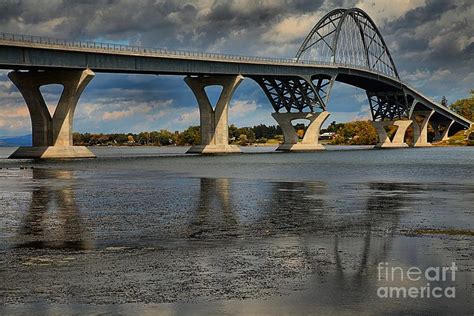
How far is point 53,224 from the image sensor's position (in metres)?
22.2

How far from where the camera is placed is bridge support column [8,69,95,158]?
301 feet

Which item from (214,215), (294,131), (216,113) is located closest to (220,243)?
(214,215)

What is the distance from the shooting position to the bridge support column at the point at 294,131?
14750cm

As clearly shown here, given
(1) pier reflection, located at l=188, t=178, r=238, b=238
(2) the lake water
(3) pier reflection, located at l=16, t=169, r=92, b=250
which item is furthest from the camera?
(1) pier reflection, located at l=188, t=178, r=238, b=238

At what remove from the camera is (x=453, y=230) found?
20.4 meters

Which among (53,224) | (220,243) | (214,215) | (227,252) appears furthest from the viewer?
(214,215)

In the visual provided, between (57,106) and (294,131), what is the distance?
66805 millimetres

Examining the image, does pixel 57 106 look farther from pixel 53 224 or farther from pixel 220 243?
pixel 220 243

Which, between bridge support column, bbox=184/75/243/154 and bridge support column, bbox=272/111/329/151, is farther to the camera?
bridge support column, bbox=272/111/329/151

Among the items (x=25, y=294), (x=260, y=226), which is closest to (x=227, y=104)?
(x=260, y=226)

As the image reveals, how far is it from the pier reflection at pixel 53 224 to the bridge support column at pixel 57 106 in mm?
57694

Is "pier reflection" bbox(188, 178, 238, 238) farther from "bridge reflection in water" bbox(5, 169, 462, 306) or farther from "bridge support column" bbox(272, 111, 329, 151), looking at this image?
"bridge support column" bbox(272, 111, 329, 151)

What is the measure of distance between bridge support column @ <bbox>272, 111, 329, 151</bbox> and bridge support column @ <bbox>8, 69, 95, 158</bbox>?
63131mm

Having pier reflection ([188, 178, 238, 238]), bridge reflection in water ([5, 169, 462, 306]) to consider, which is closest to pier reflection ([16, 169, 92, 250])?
bridge reflection in water ([5, 169, 462, 306])
